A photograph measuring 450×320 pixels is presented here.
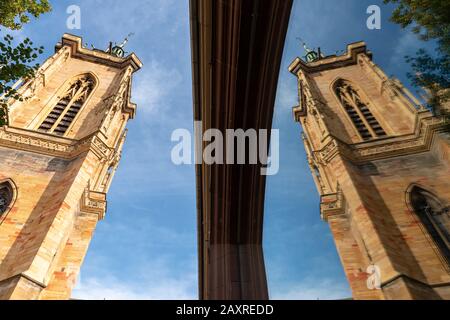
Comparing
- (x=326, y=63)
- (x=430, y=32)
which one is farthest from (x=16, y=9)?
(x=326, y=63)

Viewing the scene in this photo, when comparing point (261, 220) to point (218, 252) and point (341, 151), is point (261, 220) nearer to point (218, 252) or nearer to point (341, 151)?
point (218, 252)

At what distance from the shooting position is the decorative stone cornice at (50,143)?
1495 centimetres

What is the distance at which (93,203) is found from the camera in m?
15.3

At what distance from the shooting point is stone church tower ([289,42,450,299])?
1012 centimetres

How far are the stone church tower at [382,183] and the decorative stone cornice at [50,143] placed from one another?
1203 cm

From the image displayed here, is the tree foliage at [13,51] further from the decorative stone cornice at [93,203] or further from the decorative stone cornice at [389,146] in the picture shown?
the decorative stone cornice at [389,146]

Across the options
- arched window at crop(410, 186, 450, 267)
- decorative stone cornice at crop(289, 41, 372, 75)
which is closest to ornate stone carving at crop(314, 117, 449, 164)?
arched window at crop(410, 186, 450, 267)

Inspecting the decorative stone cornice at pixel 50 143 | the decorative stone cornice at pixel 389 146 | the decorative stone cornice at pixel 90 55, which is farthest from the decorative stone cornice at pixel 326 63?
the decorative stone cornice at pixel 50 143

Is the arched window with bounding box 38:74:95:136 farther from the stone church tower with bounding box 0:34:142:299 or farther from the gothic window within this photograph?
the gothic window

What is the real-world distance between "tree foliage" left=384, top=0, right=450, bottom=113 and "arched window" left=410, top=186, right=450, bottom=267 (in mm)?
5874

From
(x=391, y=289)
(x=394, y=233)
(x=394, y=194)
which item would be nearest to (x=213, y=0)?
(x=391, y=289)

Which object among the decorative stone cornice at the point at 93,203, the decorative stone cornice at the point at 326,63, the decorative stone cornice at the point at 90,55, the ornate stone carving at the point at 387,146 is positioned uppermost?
the decorative stone cornice at the point at 90,55

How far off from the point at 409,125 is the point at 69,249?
60.7 feet

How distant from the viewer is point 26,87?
18.6 metres
